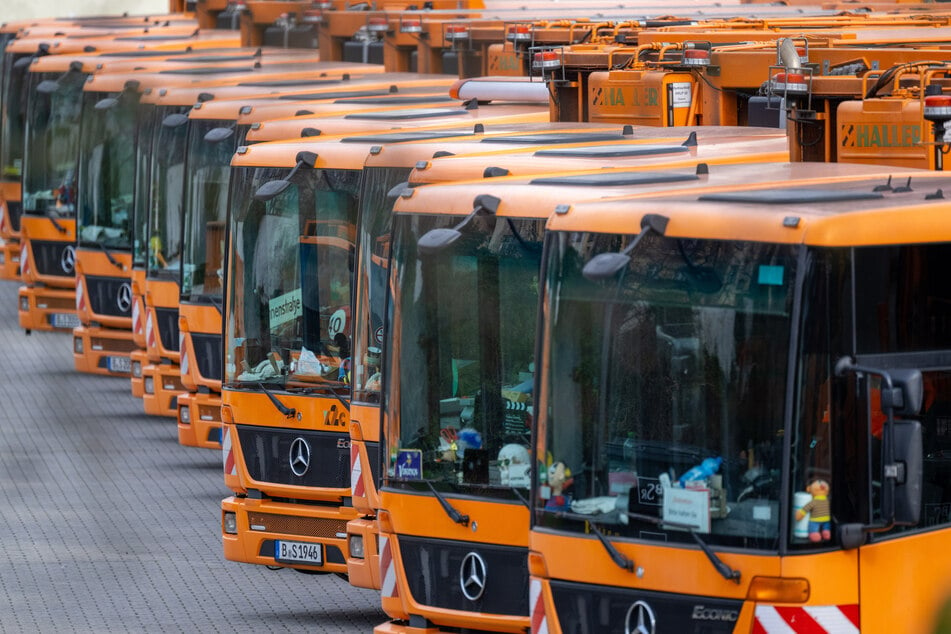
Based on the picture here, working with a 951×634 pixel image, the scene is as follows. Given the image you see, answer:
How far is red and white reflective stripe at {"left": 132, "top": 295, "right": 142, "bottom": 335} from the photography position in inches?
678

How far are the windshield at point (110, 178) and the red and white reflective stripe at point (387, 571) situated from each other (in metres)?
10.6

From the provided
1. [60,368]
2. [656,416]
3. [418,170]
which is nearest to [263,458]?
[418,170]

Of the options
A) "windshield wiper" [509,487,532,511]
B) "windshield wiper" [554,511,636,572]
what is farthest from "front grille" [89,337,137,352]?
"windshield wiper" [554,511,636,572]

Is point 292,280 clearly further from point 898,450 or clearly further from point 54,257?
point 54,257

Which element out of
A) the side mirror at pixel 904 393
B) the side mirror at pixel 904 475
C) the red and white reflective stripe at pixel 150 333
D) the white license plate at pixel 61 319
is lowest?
the white license plate at pixel 61 319

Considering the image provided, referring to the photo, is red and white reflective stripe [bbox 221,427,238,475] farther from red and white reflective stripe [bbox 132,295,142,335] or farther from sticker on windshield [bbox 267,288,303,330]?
red and white reflective stripe [bbox 132,295,142,335]

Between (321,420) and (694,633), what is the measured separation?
4714mm

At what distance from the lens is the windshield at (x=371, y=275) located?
1003 cm

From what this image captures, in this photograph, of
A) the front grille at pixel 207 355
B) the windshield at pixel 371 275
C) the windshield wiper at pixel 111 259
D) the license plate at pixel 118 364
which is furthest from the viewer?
the license plate at pixel 118 364

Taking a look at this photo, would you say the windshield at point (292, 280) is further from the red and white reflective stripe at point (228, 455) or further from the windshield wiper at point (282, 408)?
the red and white reflective stripe at point (228, 455)

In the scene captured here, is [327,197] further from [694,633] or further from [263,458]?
[694,633]

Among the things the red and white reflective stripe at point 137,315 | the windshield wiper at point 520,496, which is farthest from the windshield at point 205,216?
the windshield wiper at point 520,496

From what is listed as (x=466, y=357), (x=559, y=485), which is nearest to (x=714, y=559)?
(x=559, y=485)

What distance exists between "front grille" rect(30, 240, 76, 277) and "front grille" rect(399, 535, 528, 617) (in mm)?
13682
